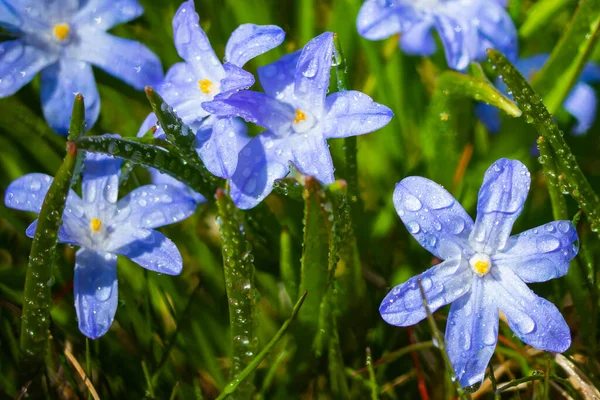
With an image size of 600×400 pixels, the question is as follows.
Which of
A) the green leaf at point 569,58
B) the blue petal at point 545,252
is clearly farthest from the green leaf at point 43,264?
the green leaf at point 569,58

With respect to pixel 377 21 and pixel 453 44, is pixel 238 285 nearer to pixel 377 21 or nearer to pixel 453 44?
pixel 377 21

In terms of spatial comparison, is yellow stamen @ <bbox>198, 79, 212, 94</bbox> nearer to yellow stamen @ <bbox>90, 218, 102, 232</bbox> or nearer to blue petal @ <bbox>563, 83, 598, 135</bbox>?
yellow stamen @ <bbox>90, 218, 102, 232</bbox>

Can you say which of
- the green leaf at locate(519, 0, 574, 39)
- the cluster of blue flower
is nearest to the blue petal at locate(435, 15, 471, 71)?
the cluster of blue flower

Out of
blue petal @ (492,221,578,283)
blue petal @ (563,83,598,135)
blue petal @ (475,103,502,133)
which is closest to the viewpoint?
blue petal @ (492,221,578,283)

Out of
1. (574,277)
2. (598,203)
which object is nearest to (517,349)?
(574,277)

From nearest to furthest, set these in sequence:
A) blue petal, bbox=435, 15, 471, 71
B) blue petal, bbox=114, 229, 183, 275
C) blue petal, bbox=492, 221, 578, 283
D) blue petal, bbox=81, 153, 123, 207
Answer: blue petal, bbox=492, 221, 578, 283, blue petal, bbox=114, 229, 183, 275, blue petal, bbox=81, 153, 123, 207, blue petal, bbox=435, 15, 471, 71

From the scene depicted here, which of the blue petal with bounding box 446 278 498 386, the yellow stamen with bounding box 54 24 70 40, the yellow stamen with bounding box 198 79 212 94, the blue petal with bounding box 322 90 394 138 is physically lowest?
the blue petal with bounding box 446 278 498 386

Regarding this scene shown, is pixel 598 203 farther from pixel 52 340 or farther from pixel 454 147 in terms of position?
pixel 52 340
